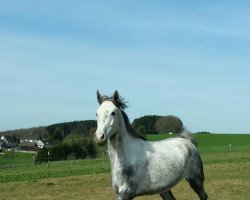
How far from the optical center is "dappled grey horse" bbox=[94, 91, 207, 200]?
21.9ft

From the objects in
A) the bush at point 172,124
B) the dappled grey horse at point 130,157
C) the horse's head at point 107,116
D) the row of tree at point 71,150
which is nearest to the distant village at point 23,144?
the row of tree at point 71,150

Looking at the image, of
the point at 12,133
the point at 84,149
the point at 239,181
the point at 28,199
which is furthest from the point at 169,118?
the point at 12,133

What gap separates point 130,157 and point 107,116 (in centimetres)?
80

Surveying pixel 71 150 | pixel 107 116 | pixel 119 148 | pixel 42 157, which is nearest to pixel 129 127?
pixel 119 148

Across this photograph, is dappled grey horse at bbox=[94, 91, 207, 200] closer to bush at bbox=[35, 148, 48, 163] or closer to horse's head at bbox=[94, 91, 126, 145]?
horse's head at bbox=[94, 91, 126, 145]

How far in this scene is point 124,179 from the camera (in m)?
6.75

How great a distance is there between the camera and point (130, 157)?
694 centimetres

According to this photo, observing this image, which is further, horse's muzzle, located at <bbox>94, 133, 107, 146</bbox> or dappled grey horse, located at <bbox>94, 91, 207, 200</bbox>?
dappled grey horse, located at <bbox>94, 91, 207, 200</bbox>

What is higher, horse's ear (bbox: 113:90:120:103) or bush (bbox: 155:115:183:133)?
horse's ear (bbox: 113:90:120:103)

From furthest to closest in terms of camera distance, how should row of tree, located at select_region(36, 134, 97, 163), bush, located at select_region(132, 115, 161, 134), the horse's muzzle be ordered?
row of tree, located at select_region(36, 134, 97, 163)
bush, located at select_region(132, 115, 161, 134)
the horse's muzzle

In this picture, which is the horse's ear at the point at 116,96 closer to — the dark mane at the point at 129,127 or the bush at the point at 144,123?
the dark mane at the point at 129,127

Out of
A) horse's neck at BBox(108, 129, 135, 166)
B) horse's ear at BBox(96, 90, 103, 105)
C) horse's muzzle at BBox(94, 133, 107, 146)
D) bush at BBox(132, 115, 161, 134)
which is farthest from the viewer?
bush at BBox(132, 115, 161, 134)

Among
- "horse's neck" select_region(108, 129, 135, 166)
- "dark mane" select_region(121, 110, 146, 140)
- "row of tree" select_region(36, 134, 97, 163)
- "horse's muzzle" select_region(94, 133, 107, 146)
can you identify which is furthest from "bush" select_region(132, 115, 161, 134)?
"row of tree" select_region(36, 134, 97, 163)

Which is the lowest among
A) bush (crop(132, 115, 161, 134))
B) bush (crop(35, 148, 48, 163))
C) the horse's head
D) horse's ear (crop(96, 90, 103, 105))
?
bush (crop(35, 148, 48, 163))
